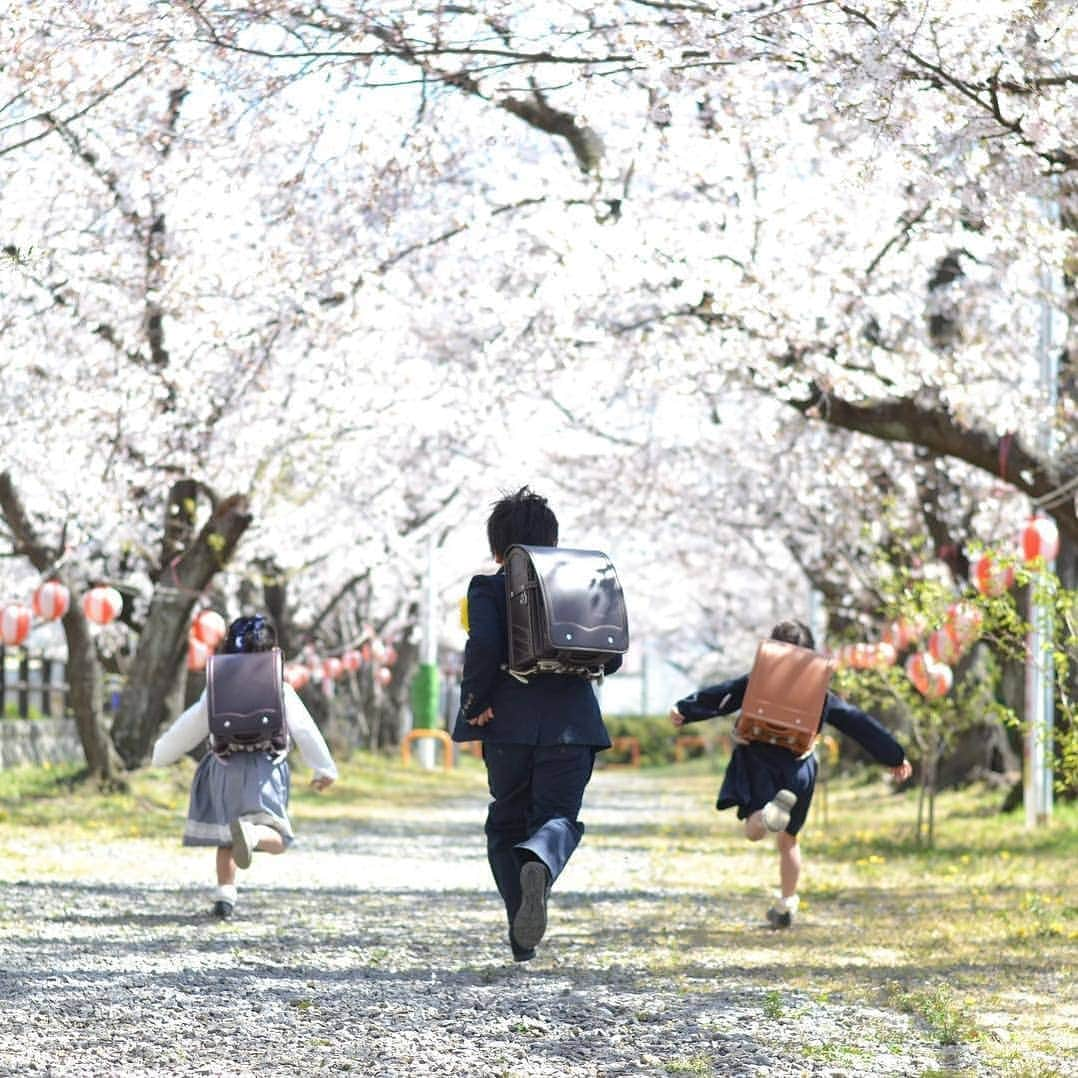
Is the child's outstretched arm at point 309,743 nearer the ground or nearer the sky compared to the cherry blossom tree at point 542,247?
nearer the ground

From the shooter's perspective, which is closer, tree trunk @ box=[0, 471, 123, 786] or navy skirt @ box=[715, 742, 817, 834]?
navy skirt @ box=[715, 742, 817, 834]

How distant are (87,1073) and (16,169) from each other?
683 cm

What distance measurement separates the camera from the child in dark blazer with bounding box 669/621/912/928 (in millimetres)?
8266

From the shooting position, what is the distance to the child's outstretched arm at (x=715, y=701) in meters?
8.16

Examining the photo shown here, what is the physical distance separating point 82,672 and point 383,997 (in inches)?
428

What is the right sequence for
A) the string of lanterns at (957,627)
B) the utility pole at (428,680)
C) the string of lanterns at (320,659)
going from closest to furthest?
1. the string of lanterns at (957,627)
2. the string of lanterns at (320,659)
3. the utility pole at (428,680)

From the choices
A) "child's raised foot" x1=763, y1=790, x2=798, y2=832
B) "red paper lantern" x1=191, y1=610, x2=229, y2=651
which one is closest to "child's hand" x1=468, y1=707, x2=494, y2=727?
"child's raised foot" x1=763, y1=790, x2=798, y2=832

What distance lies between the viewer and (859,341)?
524 inches

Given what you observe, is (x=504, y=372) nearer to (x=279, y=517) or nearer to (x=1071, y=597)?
(x=1071, y=597)

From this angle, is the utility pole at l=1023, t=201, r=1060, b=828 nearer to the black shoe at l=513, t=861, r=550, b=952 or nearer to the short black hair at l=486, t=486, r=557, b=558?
the short black hair at l=486, t=486, r=557, b=558

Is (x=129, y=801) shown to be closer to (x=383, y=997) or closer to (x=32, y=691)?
(x=383, y=997)

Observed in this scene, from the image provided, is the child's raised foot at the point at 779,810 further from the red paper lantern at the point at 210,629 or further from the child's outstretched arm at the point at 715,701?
the red paper lantern at the point at 210,629

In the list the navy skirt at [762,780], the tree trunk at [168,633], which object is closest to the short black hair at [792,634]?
the navy skirt at [762,780]

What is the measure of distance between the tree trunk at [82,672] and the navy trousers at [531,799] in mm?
10380
